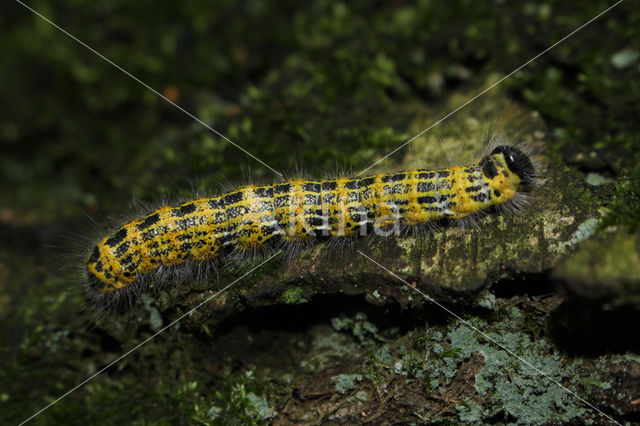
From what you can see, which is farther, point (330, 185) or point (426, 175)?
point (330, 185)

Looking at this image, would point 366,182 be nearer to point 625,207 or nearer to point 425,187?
point 425,187

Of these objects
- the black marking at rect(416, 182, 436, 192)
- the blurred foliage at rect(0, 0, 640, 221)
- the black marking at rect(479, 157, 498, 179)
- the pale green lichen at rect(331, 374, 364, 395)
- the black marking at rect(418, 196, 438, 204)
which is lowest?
the pale green lichen at rect(331, 374, 364, 395)

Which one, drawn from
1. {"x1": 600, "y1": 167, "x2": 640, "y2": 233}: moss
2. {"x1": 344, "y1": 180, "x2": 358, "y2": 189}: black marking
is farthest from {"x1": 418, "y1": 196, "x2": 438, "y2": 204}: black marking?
{"x1": 600, "y1": 167, "x2": 640, "y2": 233}: moss

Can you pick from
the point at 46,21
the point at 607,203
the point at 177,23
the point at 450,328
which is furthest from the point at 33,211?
the point at 607,203

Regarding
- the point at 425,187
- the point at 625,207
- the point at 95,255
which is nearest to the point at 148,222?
the point at 95,255

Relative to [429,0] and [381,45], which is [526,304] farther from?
[429,0]

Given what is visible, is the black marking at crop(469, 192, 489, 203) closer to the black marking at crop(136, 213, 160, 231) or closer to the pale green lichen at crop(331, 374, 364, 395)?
the pale green lichen at crop(331, 374, 364, 395)
